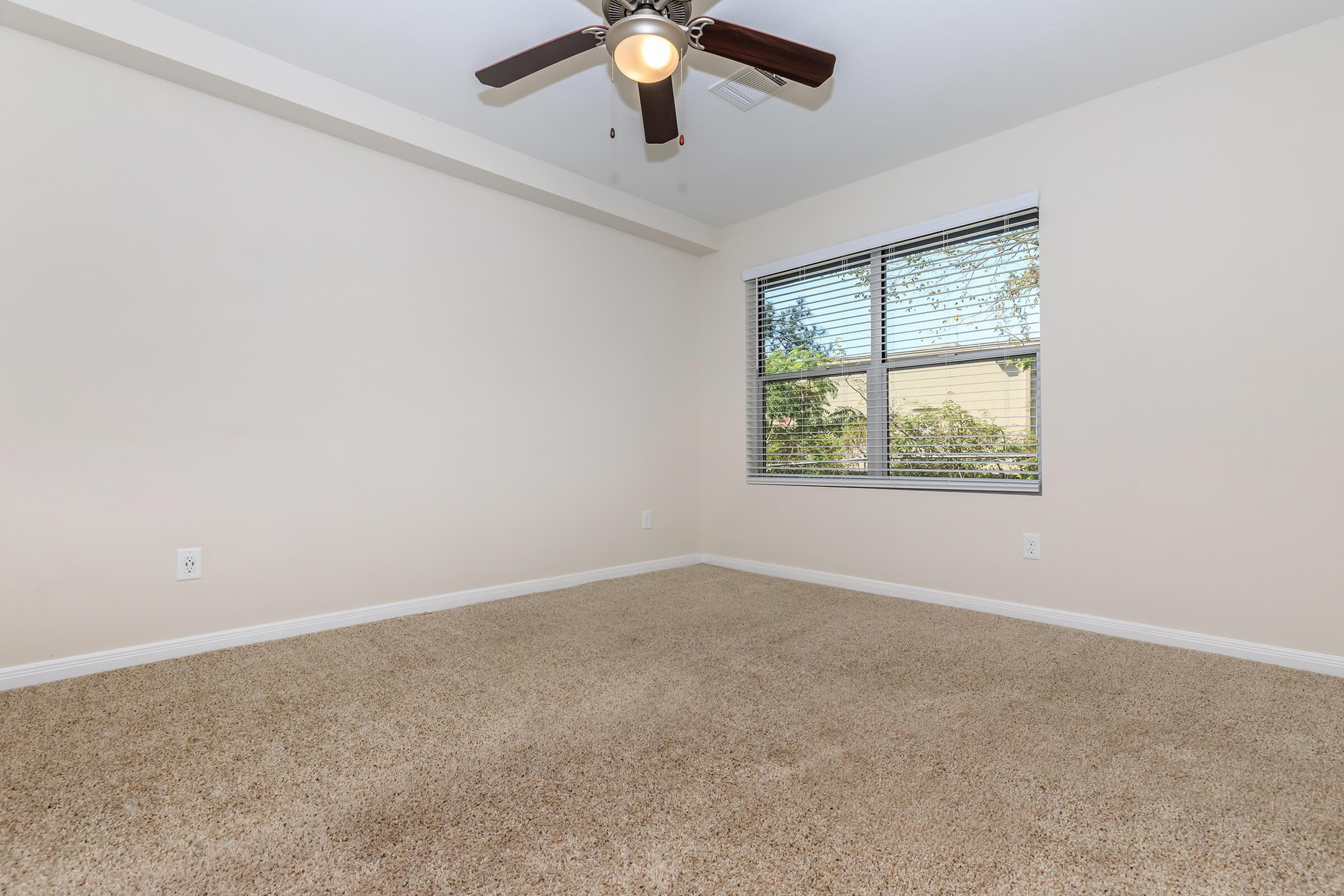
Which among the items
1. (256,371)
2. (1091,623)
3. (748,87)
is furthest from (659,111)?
(1091,623)

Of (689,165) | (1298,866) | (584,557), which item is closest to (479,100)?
(689,165)

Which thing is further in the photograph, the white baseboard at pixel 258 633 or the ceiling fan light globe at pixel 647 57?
the white baseboard at pixel 258 633

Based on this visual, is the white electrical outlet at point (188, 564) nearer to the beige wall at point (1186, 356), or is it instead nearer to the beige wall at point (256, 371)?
the beige wall at point (256, 371)

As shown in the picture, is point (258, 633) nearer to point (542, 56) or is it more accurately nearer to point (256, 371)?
point (256, 371)

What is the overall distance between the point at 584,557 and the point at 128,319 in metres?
2.25

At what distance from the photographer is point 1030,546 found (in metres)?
2.73

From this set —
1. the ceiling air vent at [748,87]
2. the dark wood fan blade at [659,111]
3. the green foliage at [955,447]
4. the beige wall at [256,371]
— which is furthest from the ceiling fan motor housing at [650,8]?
the green foliage at [955,447]

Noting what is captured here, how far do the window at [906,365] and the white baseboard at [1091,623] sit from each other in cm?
53

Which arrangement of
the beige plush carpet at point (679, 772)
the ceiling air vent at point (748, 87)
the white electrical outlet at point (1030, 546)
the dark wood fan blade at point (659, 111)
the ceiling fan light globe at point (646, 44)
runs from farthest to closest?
1. the white electrical outlet at point (1030, 546)
2. the ceiling air vent at point (748, 87)
3. the dark wood fan blade at point (659, 111)
4. the ceiling fan light globe at point (646, 44)
5. the beige plush carpet at point (679, 772)

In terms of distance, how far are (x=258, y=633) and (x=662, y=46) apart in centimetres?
254

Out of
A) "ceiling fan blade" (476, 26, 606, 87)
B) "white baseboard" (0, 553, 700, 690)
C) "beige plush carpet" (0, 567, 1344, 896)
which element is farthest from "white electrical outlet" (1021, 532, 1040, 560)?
"ceiling fan blade" (476, 26, 606, 87)

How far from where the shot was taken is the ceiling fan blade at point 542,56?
178 cm

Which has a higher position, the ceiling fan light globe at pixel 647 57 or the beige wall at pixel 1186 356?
the ceiling fan light globe at pixel 647 57

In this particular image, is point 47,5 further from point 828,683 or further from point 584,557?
point 828,683
